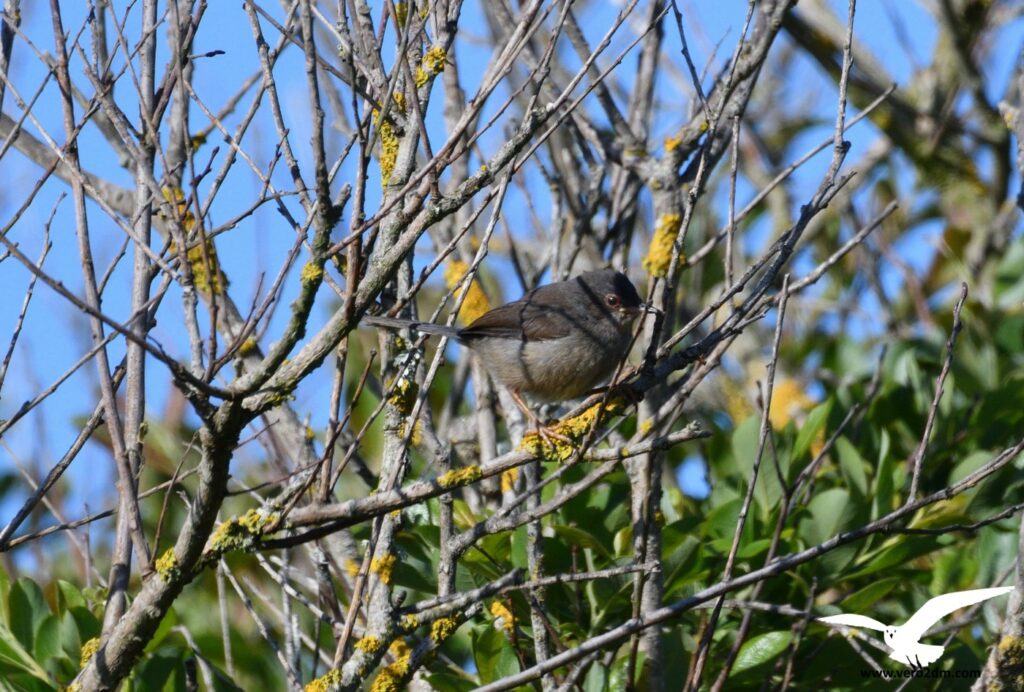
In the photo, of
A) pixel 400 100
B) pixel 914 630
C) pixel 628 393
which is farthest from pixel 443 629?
pixel 400 100

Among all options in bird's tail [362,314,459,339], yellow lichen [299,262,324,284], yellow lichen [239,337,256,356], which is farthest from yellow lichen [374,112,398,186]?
yellow lichen [239,337,256,356]

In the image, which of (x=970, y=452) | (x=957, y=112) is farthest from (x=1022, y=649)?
(x=957, y=112)

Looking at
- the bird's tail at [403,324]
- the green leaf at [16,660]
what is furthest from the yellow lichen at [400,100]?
the green leaf at [16,660]

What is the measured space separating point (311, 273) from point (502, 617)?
5.28ft

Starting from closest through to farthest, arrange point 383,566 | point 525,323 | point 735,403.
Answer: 1. point 383,566
2. point 525,323
3. point 735,403

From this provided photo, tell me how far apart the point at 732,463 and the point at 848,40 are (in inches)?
80.4

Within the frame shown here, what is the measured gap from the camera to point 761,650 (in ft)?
12.5

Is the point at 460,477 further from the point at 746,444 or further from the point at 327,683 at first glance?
the point at 746,444

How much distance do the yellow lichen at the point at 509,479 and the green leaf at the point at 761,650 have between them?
1.01 m

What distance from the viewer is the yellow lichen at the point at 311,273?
2.56m

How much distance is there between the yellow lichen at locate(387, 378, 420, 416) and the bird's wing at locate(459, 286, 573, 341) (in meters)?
1.71

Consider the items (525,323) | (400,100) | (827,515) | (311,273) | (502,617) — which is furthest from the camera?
(525,323)

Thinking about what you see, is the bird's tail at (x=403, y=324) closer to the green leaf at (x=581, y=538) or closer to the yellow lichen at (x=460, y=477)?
the yellow lichen at (x=460, y=477)

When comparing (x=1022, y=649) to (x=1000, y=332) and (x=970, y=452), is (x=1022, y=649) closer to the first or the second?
(x=970, y=452)
